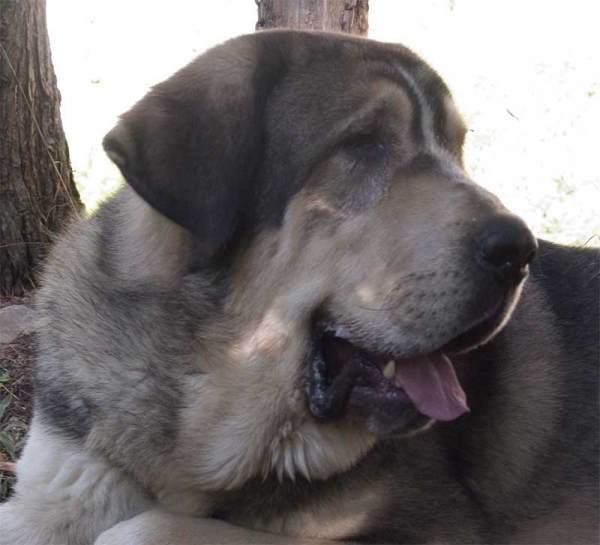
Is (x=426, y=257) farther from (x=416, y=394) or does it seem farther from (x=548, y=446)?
(x=548, y=446)

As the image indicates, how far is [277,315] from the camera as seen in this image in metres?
2.99

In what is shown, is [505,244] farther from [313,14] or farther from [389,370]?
[313,14]

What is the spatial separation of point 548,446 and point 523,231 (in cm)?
134

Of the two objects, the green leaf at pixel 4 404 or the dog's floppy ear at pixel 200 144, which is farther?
the green leaf at pixel 4 404

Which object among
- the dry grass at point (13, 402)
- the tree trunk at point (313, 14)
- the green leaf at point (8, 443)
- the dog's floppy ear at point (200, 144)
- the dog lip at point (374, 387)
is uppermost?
the dog's floppy ear at point (200, 144)

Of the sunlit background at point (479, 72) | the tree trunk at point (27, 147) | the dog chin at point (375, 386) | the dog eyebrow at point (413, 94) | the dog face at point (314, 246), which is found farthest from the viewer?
the sunlit background at point (479, 72)

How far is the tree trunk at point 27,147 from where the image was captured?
5375 millimetres

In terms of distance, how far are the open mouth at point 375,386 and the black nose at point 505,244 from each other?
1.00 feet

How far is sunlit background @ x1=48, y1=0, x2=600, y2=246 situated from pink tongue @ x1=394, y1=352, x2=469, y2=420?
384cm

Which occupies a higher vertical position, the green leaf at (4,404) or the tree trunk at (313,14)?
the tree trunk at (313,14)

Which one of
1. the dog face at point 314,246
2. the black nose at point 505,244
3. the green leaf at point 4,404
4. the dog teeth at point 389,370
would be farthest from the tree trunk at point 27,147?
the black nose at point 505,244

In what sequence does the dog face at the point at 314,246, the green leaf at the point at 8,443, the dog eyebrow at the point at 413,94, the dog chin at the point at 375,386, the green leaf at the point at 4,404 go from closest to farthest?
the dog face at the point at 314,246 → the dog chin at the point at 375,386 → the dog eyebrow at the point at 413,94 → the green leaf at the point at 8,443 → the green leaf at the point at 4,404

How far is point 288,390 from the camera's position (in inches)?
120

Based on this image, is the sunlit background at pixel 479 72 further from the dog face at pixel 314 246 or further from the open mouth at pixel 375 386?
the open mouth at pixel 375 386
